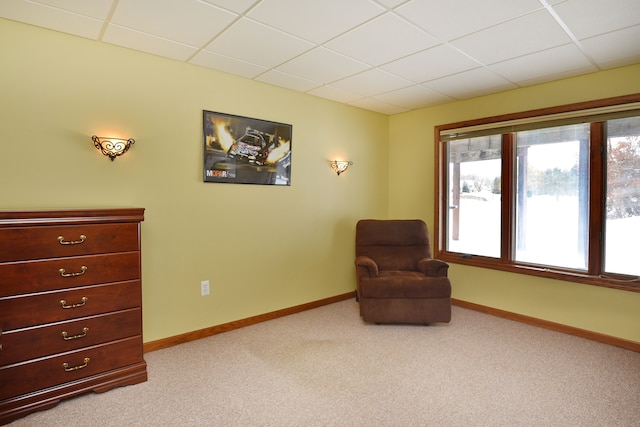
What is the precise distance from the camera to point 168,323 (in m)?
2.92

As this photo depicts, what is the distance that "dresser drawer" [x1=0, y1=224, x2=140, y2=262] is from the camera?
194cm

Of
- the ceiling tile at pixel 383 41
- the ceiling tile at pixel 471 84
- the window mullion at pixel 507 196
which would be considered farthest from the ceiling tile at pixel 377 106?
the window mullion at pixel 507 196

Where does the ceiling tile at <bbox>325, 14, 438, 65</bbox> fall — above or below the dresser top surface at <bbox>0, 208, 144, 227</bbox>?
above

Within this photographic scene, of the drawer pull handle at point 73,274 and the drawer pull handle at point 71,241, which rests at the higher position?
the drawer pull handle at point 71,241

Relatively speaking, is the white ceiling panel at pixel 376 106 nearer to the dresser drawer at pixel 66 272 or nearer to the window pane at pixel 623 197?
the window pane at pixel 623 197

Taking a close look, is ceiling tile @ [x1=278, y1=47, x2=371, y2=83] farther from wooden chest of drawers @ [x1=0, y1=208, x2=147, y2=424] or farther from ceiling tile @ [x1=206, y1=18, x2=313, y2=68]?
wooden chest of drawers @ [x1=0, y1=208, x2=147, y2=424]

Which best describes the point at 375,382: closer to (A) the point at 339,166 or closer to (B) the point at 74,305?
(B) the point at 74,305

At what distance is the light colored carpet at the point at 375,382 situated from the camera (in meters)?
1.99

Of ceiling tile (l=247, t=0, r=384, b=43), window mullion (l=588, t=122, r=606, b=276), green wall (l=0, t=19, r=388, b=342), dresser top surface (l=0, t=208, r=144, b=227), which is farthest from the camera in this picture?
window mullion (l=588, t=122, r=606, b=276)

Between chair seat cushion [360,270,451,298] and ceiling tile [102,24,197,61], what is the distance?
260 cm

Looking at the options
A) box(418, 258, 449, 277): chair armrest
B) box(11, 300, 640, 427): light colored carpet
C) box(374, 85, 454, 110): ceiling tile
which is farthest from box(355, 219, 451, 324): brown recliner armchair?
box(374, 85, 454, 110): ceiling tile

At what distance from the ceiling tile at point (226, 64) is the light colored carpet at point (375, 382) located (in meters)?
2.43

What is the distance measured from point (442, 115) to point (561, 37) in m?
1.80

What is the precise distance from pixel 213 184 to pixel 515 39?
8.76ft
